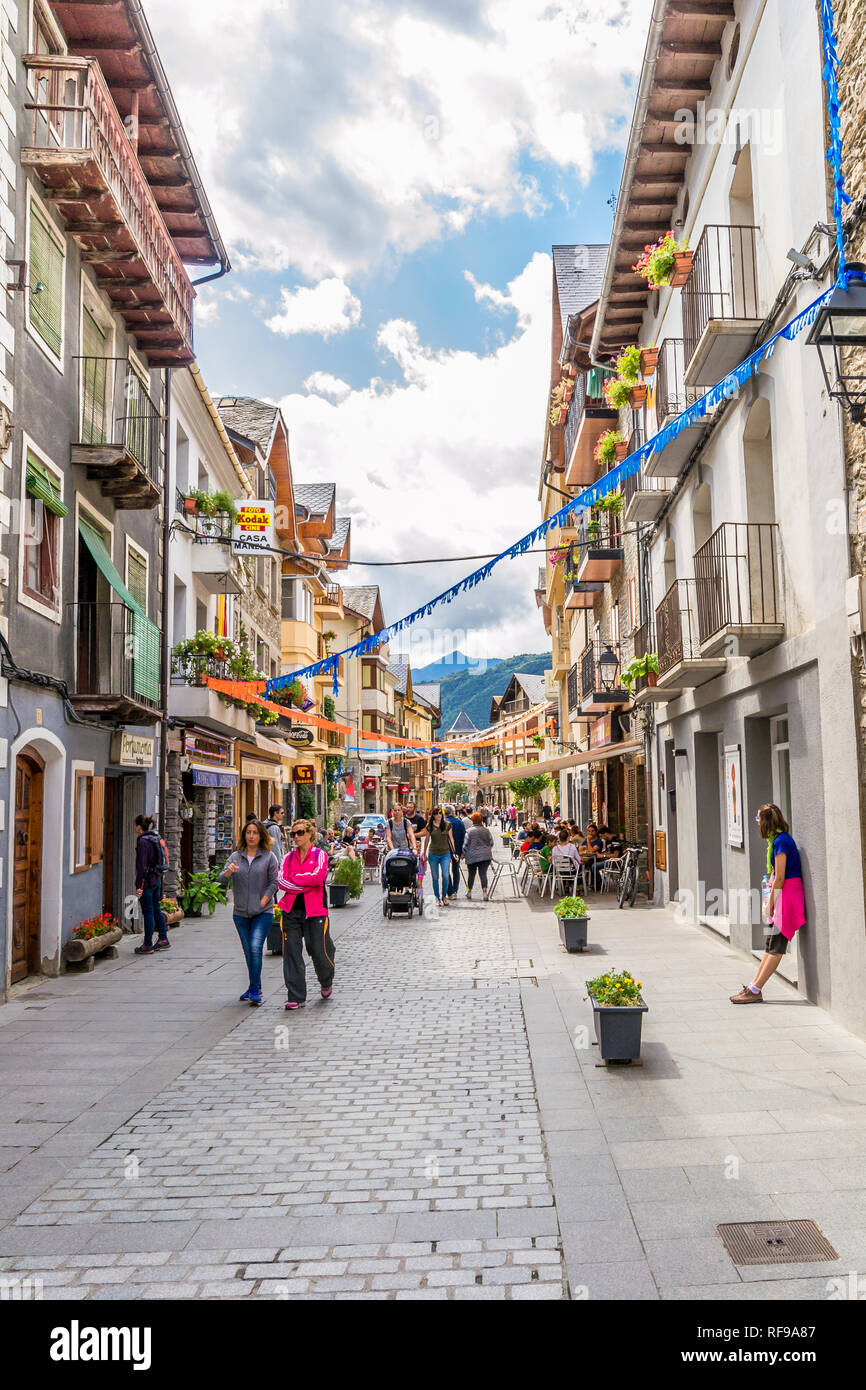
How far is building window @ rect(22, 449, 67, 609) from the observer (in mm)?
11570

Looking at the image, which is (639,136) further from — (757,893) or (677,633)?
(757,893)

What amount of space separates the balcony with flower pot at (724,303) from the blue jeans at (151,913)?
9364 millimetres

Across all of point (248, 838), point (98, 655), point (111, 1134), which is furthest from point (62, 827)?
point (111, 1134)

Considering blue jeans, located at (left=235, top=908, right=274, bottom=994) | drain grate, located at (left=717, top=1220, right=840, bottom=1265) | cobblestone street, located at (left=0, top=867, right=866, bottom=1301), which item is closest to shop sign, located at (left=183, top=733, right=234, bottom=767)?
cobblestone street, located at (left=0, top=867, right=866, bottom=1301)

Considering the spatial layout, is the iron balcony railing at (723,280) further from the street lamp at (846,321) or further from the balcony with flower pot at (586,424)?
the balcony with flower pot at (586,424)

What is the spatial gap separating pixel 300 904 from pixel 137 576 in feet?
28.2

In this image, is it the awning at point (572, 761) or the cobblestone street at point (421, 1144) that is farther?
the awning at point (572, 761)

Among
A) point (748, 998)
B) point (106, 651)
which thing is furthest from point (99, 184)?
point (748, 998)

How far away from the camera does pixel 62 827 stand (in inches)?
500

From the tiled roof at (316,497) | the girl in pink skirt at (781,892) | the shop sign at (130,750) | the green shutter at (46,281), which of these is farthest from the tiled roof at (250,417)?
the girl in pink skirt at (781,892)

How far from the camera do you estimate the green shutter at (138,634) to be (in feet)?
45.5

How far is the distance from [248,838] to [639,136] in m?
10.5

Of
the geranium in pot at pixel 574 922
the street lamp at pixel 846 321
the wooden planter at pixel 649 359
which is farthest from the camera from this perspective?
the wooden planter at pixel 649 359

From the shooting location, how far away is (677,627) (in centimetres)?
1438
